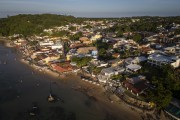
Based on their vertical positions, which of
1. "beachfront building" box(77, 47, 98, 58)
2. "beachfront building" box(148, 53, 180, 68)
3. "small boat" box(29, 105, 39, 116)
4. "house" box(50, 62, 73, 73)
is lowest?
"small boat" box(29, 105, 39, 116)

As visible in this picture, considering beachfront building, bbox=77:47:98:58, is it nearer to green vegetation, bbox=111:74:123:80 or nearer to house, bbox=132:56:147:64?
house, bbox=132:56:147:64

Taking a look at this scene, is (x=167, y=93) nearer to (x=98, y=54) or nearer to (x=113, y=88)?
(x=113, y=88)

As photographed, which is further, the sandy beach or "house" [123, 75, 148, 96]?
"house" [123, 75, 148, 96]

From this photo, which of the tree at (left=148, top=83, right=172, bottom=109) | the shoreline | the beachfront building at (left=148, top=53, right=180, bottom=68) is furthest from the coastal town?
the shoreline

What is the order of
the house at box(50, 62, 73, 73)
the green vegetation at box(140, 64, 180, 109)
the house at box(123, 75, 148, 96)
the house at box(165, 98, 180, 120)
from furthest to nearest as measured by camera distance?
the house at box(50, 62, 73, 73) → the house at box(123, 75, 148, 96) → the green vegetation at box(140, 64, 180, 109) → the house at box(165, 98, 180, 120)

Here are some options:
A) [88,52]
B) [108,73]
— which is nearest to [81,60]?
[88,52]

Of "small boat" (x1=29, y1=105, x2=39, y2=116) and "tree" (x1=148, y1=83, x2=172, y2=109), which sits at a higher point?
"tree" (x1=148, y1=83, x2=172, y2=109)

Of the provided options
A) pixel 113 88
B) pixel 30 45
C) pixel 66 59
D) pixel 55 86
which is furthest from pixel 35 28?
pixel 113 88

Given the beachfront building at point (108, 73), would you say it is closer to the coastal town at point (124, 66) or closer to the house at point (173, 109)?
the coastal town at point (124, 66)

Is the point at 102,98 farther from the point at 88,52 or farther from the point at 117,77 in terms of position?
the point at 88,52

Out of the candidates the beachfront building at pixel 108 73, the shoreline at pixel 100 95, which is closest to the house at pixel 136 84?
the shoreline at pixel 100 95

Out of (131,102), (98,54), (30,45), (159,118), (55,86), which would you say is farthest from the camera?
(30,45)
